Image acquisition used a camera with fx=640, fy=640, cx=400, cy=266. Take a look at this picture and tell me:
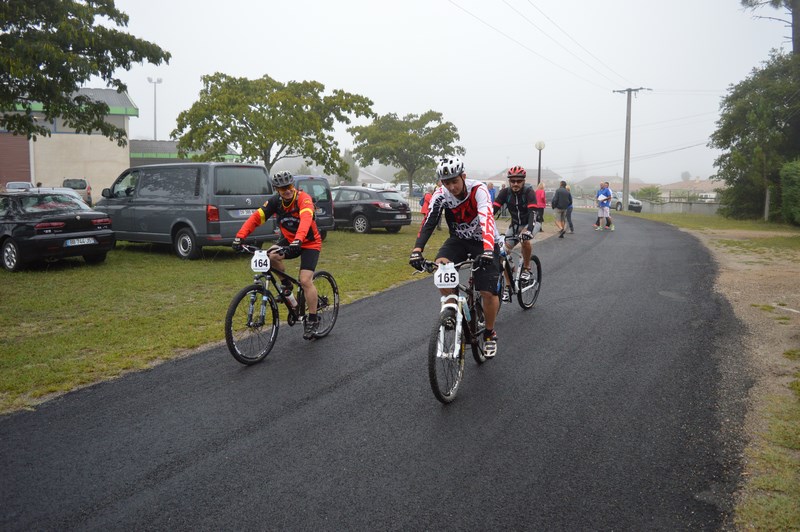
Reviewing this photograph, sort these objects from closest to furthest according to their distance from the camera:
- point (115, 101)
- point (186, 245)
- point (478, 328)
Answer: point (478, 328) → point (186, 245) → point (115, 101)

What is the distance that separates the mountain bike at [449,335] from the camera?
4.91 meters

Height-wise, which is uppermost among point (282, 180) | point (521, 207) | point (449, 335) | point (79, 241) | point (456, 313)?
point (282, 180)

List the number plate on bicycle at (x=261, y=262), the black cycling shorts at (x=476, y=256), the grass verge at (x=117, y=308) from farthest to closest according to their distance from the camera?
the number plate on bicycle at (x=261, y=262) → the grass verge at (x=117, y=308) → the black cycling shorts at (x=476, y=256)

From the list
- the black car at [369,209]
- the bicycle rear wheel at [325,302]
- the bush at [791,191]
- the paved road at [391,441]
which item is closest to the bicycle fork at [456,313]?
the paved road at [391,441]

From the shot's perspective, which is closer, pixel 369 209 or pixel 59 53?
pixel 59 53

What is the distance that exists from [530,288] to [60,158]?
47.4 m

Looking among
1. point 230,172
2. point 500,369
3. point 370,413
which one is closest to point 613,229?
point 230,172

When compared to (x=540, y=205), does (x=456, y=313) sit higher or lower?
lower

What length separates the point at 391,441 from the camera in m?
4.39

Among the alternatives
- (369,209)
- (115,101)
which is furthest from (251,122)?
(115,101)

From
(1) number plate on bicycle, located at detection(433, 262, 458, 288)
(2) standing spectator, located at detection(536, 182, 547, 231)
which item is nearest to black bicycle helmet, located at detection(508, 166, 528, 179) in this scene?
(2) standing spectator, located at detection(536, 182, 547, 231)

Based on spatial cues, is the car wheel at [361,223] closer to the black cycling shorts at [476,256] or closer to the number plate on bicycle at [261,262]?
the number plate on bicycle at [261,262]

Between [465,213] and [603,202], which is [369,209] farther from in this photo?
[465,213]

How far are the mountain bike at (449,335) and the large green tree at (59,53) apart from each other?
11.4m
